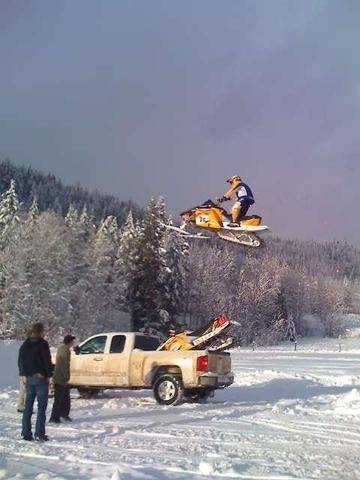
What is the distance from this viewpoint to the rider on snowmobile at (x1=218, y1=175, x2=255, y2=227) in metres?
14.6

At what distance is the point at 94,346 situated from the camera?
18062 mm

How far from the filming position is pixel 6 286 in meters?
51.3

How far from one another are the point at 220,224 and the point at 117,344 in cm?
495

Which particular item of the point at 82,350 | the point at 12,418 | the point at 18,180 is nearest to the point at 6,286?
the point at 82,350

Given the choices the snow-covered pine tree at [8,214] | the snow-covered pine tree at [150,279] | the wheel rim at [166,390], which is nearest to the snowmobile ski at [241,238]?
the wheel rim at [166,390]

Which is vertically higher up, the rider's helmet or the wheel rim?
the rider's helmet

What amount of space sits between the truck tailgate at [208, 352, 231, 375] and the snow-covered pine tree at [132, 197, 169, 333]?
138ft

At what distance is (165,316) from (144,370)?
42.7 meters

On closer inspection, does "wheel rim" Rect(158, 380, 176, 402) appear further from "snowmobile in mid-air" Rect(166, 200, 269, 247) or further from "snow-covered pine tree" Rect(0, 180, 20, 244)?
"snow-covered pine tree" Rect(0, 180, 20, 244)

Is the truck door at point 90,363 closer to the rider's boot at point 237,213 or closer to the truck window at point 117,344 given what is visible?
the truck window at point 117,344

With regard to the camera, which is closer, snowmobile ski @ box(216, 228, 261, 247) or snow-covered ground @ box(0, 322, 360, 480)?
snow-covered ground @ box(0, 322, 360, 480)

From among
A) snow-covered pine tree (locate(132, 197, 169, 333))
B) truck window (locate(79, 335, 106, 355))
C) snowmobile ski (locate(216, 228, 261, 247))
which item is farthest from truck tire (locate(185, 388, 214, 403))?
snow-covered pine tree (locate(132, 197, 169, 333))

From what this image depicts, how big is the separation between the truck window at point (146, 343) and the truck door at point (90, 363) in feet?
3.03

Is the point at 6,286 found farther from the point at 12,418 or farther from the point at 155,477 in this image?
the point at 155,477
